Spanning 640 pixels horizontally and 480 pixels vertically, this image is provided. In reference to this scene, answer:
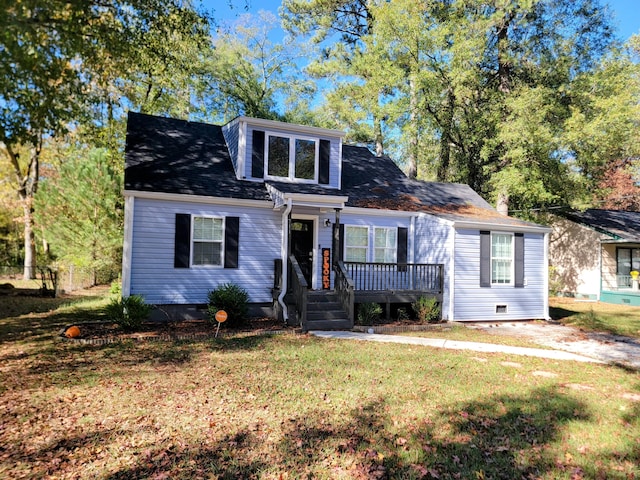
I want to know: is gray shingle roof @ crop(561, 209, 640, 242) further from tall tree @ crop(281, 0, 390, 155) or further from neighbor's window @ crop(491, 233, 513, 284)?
tall tree @ crop(281, 0, 390, 155)

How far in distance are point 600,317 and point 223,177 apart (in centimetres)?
1298

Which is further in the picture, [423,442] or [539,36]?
[539,36]

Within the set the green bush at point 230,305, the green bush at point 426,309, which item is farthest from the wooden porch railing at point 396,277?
the green bush at point 230,305

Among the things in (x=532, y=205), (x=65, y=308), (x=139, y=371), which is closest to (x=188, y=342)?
(x=139, y=371)

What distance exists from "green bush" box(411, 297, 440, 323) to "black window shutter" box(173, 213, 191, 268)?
6386mm

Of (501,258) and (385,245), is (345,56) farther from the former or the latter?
(501,258)

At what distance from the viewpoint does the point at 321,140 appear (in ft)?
42.3

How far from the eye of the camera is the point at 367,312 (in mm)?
10844

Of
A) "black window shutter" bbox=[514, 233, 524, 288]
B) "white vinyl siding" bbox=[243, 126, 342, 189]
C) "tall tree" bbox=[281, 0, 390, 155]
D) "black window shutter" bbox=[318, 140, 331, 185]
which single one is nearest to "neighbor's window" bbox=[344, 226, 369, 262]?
"white vinyl siding" bbox=[243, 126, 342, 189]

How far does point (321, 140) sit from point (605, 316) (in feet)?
36.9

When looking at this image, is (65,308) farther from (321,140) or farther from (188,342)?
(321,140)

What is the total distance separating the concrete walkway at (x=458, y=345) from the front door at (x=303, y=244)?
9.50ft

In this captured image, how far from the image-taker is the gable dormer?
12.0 metres

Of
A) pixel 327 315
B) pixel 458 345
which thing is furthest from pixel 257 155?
pixel 458 345
